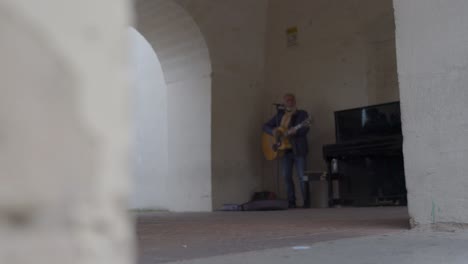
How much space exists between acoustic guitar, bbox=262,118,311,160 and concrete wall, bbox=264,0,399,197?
309 mm

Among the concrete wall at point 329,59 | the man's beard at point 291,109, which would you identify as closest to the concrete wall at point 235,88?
the concrete wall at point 329,59

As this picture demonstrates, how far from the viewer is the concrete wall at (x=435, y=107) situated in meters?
2.47

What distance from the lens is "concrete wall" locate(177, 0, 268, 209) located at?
655cm

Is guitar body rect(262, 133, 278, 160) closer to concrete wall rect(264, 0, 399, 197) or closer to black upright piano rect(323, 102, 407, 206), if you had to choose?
concrete wall rect(264, 0, 399, 197)

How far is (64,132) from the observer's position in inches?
8.8

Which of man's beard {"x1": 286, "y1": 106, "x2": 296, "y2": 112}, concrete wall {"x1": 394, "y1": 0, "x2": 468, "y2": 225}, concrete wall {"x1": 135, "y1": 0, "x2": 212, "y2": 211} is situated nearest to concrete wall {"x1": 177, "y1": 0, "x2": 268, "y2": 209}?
concrete wall {"x1": 135, "y1": 0, "x2": 212, "y2": 211}

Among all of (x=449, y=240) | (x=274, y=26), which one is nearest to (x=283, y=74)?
(x=274, y=26)

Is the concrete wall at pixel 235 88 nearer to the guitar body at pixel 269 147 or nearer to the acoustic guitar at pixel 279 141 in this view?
the guitar body at pixel 269 147

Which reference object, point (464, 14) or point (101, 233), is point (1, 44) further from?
point (464, 14)

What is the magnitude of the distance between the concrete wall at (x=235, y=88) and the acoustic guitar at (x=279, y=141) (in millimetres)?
235

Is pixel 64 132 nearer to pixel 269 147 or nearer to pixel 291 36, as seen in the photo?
pixel 269 147

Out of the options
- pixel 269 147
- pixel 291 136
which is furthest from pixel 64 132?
pixel 269 147

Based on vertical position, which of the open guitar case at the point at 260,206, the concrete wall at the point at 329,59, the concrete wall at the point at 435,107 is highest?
the concrete wall at the point at 329,59

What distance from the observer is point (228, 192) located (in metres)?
6.67
